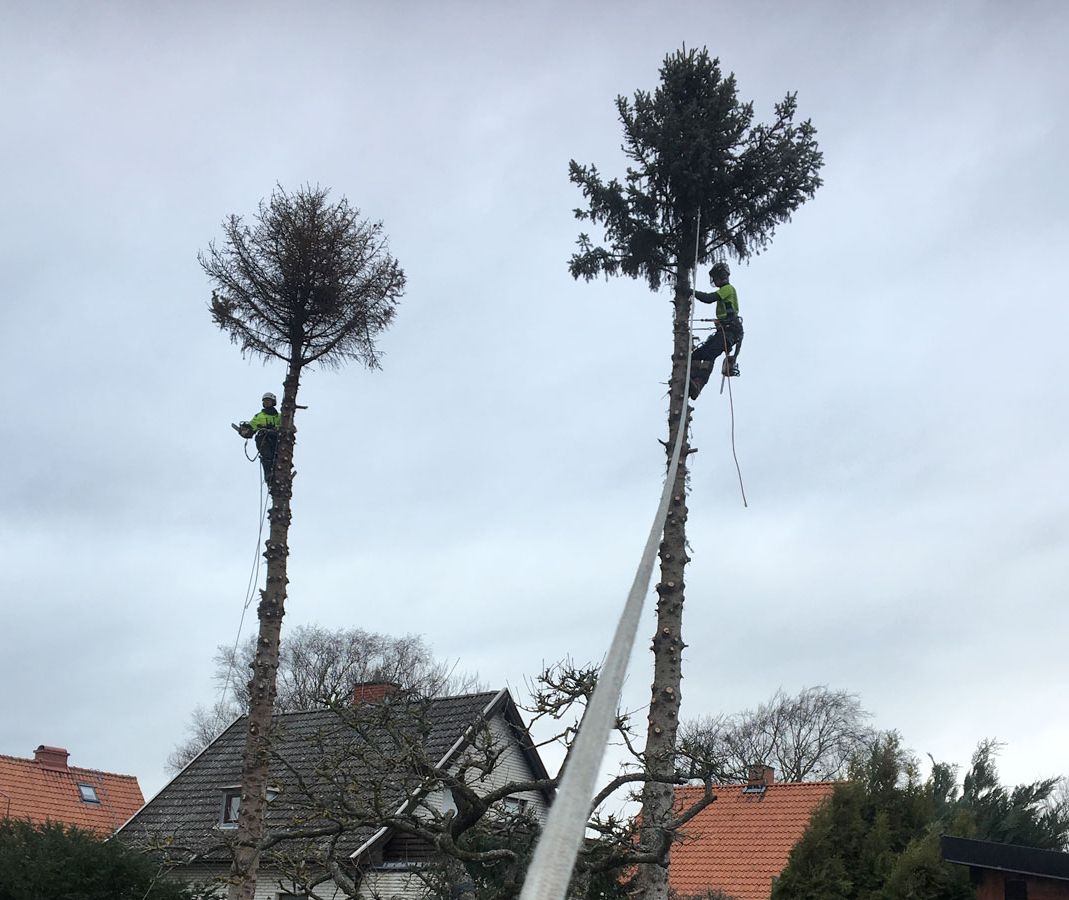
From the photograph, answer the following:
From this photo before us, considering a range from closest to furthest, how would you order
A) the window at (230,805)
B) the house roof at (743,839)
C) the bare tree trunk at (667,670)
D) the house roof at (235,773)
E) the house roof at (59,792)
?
1. the bare tree trunk at (667,670)
2. the house roof at (235,773)
3. the house roof at (743,839)
4. the window at (230,805)
5. the house roof at (59,792)

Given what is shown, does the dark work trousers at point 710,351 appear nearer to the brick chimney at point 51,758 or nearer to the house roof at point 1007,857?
the house roof at point 1007,857

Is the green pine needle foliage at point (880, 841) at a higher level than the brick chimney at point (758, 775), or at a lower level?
lower

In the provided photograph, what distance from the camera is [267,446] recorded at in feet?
43.1

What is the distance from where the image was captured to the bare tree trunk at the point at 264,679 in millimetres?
11148

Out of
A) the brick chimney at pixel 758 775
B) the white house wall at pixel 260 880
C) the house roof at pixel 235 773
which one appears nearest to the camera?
the house roof at pixel 235 773

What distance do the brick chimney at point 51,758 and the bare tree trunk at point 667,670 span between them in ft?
70.2

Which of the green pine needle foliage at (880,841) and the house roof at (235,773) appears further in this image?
the house roof at (235,773)

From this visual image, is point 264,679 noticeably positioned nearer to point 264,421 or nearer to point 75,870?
point 264,421

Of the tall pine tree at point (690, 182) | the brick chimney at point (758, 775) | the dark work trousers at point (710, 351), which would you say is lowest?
the brick chimney at point (758, 775)

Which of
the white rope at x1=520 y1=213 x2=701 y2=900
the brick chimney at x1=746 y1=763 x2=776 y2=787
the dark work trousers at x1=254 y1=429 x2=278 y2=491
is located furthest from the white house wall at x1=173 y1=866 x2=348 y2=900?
the white rope at x1=520 y1=213 x2=701 y2=900

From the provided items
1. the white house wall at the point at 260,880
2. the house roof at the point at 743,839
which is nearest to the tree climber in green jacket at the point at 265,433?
the white house wall at the point at 260,880

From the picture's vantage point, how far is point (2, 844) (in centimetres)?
1558

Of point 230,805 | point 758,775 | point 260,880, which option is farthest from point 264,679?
point 758,775

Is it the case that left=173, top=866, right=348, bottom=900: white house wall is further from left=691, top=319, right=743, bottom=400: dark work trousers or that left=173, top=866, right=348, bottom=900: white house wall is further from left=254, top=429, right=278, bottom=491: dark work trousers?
left=691, top=319, right=743, bottom=400: dark work trousers
